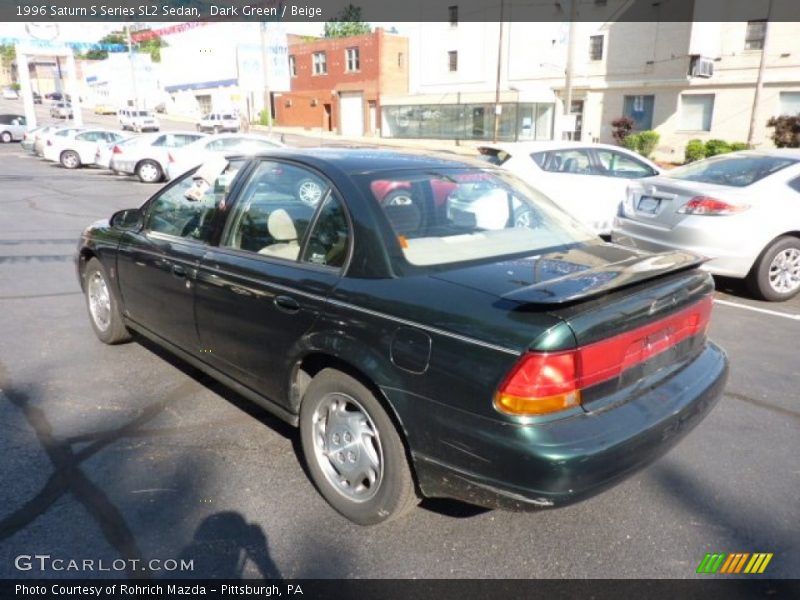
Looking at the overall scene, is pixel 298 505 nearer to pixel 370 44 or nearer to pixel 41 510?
pixel 41 510

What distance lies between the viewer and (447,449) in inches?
96.0

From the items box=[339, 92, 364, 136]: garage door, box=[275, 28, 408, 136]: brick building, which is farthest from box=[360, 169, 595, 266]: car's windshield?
box=[339, 92, 364, 136]: garage door

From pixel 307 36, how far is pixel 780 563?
274 ft

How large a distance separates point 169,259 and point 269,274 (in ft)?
3.57

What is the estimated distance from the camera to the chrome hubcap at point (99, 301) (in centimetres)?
498

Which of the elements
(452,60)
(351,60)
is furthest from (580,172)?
(351,60)

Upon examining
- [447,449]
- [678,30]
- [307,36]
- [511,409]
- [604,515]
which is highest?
[307,36]

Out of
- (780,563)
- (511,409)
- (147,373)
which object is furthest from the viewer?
(147,373)

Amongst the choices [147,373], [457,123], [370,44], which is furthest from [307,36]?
[147,373]

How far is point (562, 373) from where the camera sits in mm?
2301

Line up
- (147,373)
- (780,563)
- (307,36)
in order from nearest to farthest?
1. (780,563)
2. (147,373)
3. (307,36)

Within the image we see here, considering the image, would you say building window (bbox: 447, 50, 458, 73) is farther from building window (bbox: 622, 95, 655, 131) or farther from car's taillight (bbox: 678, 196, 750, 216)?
car's taillight (bbox: 678, 196, 750, 216)

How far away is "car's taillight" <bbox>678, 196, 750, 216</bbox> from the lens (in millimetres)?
6297

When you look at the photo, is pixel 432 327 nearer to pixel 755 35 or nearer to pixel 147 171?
pixel 147 171
